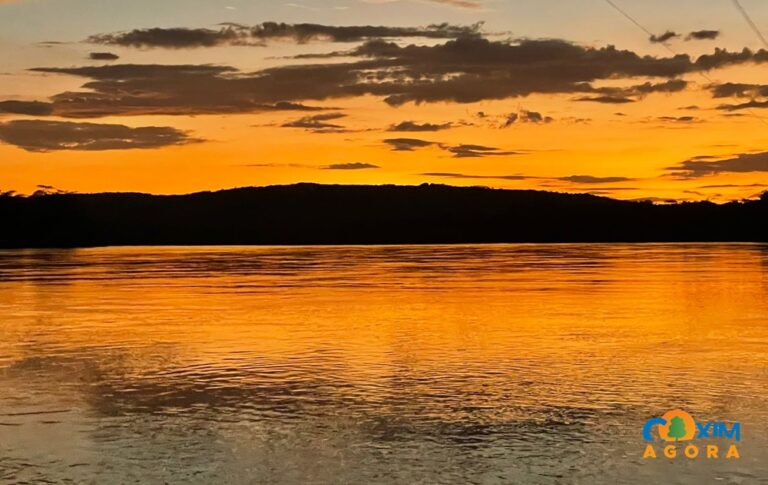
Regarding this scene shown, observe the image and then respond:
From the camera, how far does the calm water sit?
16109 millimetres

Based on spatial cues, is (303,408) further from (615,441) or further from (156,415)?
(615,441)

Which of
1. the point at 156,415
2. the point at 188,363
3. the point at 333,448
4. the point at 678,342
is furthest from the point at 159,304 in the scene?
the point at 333,448

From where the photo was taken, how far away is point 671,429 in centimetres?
1838

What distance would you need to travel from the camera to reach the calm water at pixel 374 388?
16109 mm

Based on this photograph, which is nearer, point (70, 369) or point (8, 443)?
point (8, 443)

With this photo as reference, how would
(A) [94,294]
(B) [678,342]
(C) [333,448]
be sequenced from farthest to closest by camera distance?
(A) [94,294] → (B) [678,342] → (C) [333,448]

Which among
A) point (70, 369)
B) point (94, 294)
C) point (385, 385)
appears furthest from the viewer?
point (94, 294)

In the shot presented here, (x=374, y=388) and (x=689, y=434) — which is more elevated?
(x=374, y=388)

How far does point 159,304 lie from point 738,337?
26.0 m

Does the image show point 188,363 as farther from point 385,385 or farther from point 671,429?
point 671,429

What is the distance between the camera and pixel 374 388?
22.8 meters

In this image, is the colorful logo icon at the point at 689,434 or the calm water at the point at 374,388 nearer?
the calm water at the point at 374,388

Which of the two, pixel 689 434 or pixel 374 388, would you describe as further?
pixel 374 388

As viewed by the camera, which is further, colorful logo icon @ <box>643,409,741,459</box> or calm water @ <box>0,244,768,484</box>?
colorful logo icon @ <box>643,409,741,459</box>
